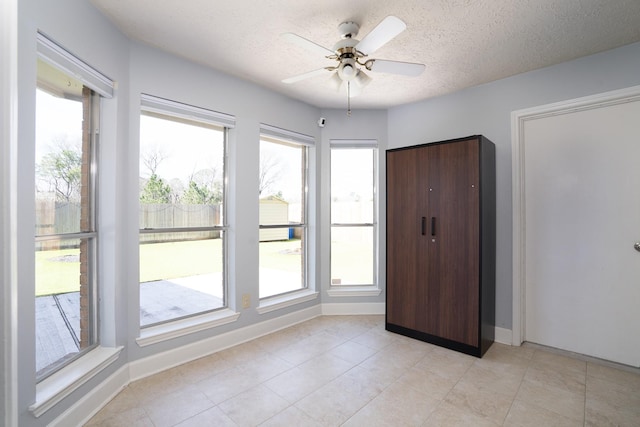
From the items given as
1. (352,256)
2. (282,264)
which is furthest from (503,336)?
(282,264)

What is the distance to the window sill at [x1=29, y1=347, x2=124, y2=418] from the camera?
1.49 meters

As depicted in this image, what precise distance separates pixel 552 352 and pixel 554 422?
1105 millimetres

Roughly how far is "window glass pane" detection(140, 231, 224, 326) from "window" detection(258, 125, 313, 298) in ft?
1.74

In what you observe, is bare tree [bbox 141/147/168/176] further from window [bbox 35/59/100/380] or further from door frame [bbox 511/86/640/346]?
door frame [bbox 511/86/640/346]

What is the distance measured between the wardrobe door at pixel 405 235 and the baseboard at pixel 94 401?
2.39 metres

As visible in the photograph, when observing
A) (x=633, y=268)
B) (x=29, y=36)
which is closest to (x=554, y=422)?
(x=633, y=268)

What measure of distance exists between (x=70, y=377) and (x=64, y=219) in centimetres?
94

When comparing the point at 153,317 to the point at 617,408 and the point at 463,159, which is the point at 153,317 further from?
the point at 617,408

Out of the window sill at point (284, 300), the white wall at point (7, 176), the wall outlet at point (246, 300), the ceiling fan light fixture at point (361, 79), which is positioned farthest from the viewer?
the window sill at point (284, 300)

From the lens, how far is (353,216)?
12.2 ft

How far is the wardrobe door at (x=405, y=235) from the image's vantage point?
2.87m

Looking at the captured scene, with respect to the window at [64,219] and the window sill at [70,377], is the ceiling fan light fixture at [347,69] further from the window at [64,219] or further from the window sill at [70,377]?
the window sill at [70,377]

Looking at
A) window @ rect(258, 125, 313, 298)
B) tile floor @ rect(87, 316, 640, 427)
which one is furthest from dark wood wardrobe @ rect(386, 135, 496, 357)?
window @ rect(258, 125, 313, 298)

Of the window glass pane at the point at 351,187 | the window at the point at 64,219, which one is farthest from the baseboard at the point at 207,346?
the window glass pane at the point at 351,187
